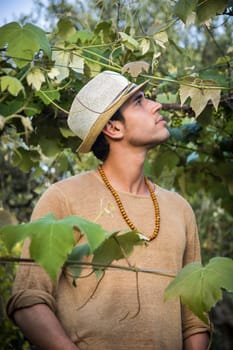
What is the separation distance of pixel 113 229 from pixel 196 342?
51 cm

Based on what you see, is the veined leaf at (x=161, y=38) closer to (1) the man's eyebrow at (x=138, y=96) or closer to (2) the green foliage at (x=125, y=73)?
(2) the green foliage at (x=125, y=73)

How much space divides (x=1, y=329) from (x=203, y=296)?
2.55 m

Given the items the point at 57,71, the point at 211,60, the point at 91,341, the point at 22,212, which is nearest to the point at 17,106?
the point at 57,71

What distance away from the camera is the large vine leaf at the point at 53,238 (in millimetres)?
1400

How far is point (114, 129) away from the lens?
8.52 ft

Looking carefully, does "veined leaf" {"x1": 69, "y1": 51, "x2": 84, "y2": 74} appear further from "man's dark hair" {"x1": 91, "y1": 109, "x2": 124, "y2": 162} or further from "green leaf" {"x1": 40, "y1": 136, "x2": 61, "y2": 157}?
"green leaf" {"x1": 40, "y1": 136, "x2": 61, "y2": 157}

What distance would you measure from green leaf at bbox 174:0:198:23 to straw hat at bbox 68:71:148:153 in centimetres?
27

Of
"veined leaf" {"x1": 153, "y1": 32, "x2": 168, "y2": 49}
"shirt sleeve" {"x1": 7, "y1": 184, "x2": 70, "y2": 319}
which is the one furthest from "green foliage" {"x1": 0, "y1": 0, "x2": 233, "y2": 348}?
"shirt sleeve" {"x1": 7, "y1": 184, "x2": 70, "y2": 319}

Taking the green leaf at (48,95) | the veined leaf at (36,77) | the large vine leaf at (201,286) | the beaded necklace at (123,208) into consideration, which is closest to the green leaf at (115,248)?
the large vine leaf at (201,286)

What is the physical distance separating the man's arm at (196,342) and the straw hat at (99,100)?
81 centimetres

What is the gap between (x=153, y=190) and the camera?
8.75 ft

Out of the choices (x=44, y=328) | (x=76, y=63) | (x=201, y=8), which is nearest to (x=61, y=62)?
(x=76, y=63)

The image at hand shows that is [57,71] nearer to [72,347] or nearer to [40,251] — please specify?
[72,347]

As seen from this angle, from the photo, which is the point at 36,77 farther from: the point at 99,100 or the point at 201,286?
the point at 201,286
